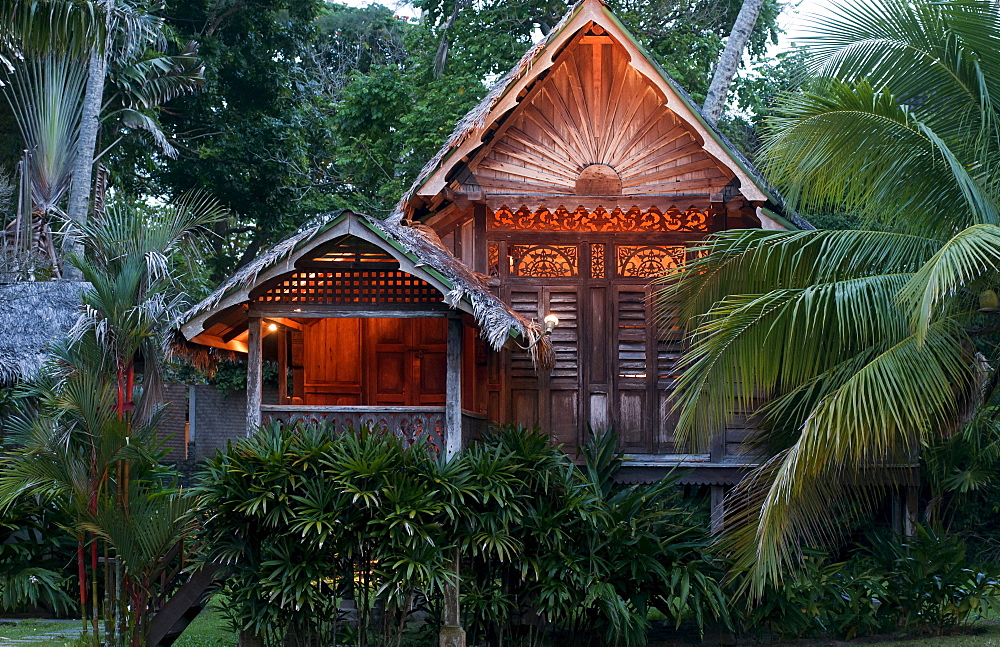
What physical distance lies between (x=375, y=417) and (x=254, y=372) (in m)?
1.26

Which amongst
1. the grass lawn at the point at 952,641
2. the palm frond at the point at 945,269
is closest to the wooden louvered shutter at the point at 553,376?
the grass lawn at the point at 952,641

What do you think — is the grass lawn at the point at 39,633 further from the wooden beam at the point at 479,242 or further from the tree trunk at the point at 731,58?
the tree trunk at the point at 731,58

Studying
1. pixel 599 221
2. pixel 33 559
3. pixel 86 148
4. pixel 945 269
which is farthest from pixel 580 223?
pixel 86 148

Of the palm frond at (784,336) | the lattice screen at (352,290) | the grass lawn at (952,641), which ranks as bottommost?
the grass lawn at (952,641)

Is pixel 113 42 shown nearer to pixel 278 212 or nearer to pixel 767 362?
pixel 278 212

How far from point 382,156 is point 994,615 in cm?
1399

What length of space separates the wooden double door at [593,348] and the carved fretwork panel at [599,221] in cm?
18

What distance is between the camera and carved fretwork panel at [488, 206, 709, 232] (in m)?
12.4

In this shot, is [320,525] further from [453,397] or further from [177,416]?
[177,416]

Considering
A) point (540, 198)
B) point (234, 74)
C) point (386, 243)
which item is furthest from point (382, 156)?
point (386, 243)

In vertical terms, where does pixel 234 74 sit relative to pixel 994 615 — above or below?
above

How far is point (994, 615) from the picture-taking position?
41.6ft

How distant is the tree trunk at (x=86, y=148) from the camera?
1842 cm

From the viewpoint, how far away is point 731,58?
19.8 metres
